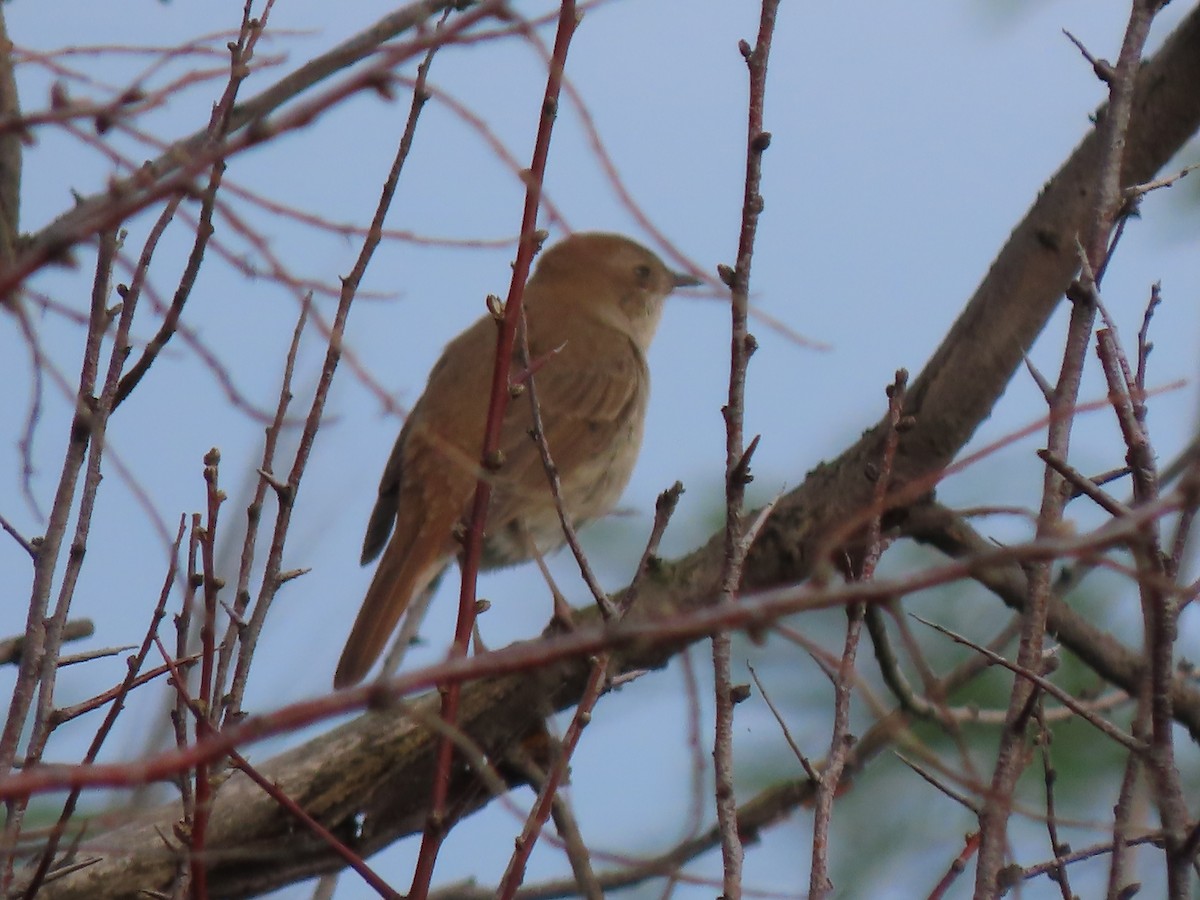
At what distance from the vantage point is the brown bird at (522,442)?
15.4 ft

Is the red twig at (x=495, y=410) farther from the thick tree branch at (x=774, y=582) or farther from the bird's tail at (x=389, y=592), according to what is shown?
the bird's tail at (x=389, y=592)

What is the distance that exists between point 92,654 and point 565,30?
130 cm

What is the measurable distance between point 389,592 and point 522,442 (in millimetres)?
874

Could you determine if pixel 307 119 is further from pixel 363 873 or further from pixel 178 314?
pixel 178 314

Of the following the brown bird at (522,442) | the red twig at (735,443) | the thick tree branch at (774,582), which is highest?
the brown bird at (522,442)

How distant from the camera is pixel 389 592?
180 inches

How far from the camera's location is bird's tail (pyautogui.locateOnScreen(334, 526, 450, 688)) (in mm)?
4301

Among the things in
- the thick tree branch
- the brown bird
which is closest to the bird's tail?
the brown bird

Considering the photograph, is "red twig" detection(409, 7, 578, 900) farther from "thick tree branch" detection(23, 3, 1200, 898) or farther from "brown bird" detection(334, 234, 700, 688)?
"brown bird" detection(334, 234, 700, 688)

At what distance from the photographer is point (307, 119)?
1.11 m

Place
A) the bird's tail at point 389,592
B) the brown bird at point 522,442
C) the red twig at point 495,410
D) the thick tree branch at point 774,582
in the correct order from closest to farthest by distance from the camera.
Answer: the red twig at point 495,410, the thick tree branch at point 774,582, the bird's tail at point 389,592, the brown bird at point 522,442

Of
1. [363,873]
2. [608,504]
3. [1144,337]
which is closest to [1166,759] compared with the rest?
[1144,337]

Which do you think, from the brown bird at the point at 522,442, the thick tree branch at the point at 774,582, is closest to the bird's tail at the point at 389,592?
the brown bird at the point at 522,442

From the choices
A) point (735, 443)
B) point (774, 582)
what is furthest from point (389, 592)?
point (735, 443)
